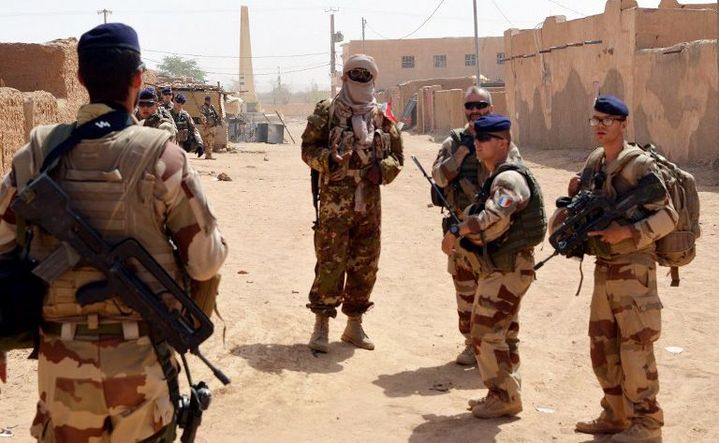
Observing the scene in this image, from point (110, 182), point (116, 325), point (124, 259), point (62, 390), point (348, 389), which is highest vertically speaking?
point (110, 182)

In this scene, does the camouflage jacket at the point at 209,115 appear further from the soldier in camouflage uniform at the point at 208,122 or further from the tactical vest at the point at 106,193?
the tactical vest at the point at 106,193

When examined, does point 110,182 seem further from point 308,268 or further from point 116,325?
point 308,268

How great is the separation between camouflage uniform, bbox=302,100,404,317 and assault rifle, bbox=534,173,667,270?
178 centimetres

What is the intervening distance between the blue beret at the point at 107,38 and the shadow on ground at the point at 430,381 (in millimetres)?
3306

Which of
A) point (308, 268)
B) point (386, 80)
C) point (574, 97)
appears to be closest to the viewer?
point (308, 268)

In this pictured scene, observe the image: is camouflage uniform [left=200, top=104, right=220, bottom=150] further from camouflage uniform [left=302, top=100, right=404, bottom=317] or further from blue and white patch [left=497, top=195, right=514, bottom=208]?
blue and white patch [left=497, top=195, right=514, bottom=208]

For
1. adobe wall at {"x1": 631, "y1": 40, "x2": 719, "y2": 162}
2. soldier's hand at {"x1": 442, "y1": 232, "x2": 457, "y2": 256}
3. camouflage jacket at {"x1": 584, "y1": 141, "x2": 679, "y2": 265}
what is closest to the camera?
camouflage jacket at {"x1": 584, "y1": 141, "x2": 679, "y2": 265}

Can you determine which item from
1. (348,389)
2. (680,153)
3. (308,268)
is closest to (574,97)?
(680,153)

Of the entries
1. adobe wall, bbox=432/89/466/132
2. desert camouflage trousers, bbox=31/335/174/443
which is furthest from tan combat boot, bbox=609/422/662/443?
adobe wall, bbox=432/89/466/132

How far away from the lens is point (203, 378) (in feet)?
18.0

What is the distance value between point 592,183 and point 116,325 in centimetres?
270

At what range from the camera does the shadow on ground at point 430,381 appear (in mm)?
5630

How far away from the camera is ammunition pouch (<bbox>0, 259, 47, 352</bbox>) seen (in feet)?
8.78

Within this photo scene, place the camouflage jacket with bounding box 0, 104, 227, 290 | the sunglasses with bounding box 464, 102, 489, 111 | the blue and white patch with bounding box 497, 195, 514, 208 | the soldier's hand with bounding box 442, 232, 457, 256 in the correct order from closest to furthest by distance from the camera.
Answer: the camouflage jacket with bounding box 0, 104, 227, 290
the blue and white patch with bounding box 497, 195, 514, 208
the soldier's hand with bounding box 442, 232, 457, 256
the sunglasses with bounding box 464, 102, 489, 111
